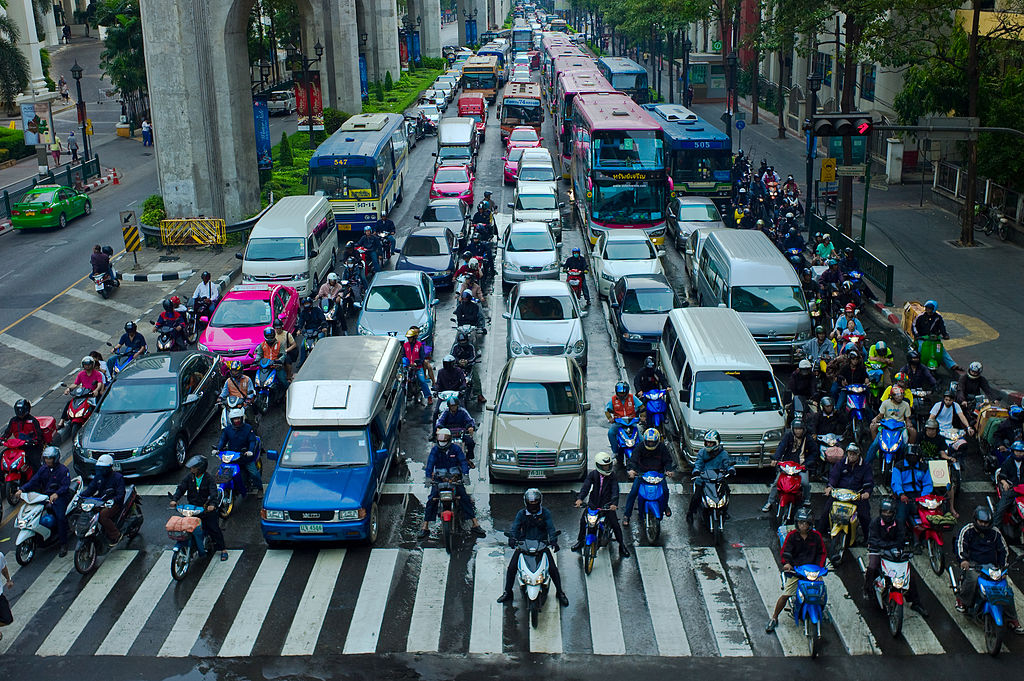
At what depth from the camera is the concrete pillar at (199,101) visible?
34.6m

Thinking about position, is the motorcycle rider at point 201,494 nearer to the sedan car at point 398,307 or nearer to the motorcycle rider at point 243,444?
the motorcycle rider at point 243,444

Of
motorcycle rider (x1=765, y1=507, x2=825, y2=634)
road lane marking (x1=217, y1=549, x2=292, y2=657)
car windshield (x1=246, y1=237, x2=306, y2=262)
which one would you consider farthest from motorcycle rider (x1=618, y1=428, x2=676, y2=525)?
car windshield (x1=246, y1=237, x2=306, y2=262)

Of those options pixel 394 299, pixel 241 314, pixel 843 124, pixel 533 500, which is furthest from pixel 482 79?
pixel 533 500

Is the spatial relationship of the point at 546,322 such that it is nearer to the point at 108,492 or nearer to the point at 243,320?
the point at 243,320

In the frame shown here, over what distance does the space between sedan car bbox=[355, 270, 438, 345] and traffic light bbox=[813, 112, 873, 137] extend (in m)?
9.12

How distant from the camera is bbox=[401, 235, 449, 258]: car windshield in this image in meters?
29.6

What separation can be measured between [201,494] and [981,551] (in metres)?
10.0

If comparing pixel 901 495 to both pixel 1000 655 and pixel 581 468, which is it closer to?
pixel 1000 655

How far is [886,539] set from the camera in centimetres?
1277

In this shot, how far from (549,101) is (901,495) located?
6464 cm

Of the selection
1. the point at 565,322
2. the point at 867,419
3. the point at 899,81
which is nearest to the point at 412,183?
the point at 899,81

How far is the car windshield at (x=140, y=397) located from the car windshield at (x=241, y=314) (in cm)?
461

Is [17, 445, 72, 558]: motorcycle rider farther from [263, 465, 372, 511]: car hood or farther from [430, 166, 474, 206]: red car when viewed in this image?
[430, 166, 474, 206]: red car

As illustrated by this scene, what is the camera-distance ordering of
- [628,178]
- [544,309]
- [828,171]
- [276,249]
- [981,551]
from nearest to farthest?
[981,551]
[544,309]
[276,249]
[628,178]
[828,171]
